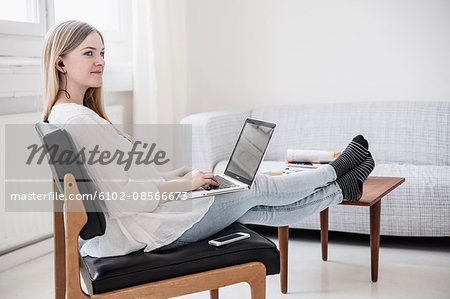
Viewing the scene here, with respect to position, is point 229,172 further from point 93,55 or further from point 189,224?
point 93,55

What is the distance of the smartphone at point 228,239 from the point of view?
1.53m

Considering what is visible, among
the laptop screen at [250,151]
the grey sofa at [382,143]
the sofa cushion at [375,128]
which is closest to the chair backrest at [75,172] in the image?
the laptop screen at [250,151]

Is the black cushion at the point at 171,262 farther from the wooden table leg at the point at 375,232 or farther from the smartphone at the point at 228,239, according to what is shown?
the wooden table leg at the point at 375,232

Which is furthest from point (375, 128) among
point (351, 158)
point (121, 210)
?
point (121, 210)

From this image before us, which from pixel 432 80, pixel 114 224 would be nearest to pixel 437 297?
pixel 114 224

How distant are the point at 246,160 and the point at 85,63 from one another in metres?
0.61

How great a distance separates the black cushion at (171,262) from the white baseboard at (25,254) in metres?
1.15

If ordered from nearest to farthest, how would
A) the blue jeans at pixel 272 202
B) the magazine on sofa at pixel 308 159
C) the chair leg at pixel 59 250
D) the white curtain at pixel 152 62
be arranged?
1. the blue jeans at pixel 272 202
2. the chair leg at pixel 59 250
3. the magazine on sofa at pixel 308 159
4. the white curtain at pixel 152 62

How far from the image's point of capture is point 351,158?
6.51ft

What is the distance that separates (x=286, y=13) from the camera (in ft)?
11.8

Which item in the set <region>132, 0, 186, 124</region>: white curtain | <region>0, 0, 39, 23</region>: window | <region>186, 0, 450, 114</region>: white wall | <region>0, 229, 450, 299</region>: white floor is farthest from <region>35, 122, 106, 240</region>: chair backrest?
<region>186, 0, 450, 114</region>: white wall

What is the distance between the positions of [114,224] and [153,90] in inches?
72.7

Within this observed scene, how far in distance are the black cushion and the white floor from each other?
673 mm

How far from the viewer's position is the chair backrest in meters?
1.32
